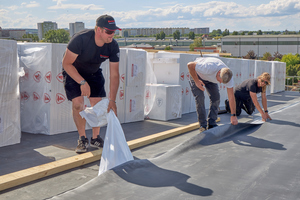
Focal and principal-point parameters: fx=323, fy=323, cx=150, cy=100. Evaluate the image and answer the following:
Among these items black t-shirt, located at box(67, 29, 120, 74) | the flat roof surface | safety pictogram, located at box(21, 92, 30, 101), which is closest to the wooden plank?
the flat roof surface

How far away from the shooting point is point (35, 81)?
231 inches

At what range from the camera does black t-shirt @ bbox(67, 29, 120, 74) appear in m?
4.04

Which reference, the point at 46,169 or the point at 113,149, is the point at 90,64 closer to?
the point at 113,149

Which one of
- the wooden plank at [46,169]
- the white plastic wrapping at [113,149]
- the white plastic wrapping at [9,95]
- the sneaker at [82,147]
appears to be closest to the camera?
the wooden plank at [46,169]

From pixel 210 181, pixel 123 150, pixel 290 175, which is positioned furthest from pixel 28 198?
pixel 290 175

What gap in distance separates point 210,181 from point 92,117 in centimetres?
177

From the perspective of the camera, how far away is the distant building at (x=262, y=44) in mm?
108438

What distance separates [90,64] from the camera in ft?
14.1

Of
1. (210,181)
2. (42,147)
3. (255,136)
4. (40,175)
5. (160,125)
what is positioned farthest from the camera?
(160,125)

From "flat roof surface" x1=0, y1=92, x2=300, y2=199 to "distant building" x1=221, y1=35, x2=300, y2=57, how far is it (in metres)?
114

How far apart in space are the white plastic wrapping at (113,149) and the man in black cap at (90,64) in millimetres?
318

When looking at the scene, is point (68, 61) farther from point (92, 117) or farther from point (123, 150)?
point (123, 150)

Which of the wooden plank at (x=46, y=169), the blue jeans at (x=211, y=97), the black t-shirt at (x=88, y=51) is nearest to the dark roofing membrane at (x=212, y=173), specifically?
the wooden plank at (x=46, y=169)

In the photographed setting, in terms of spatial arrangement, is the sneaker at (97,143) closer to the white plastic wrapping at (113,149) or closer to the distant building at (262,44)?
the white plastic wrapping at (113,149)
